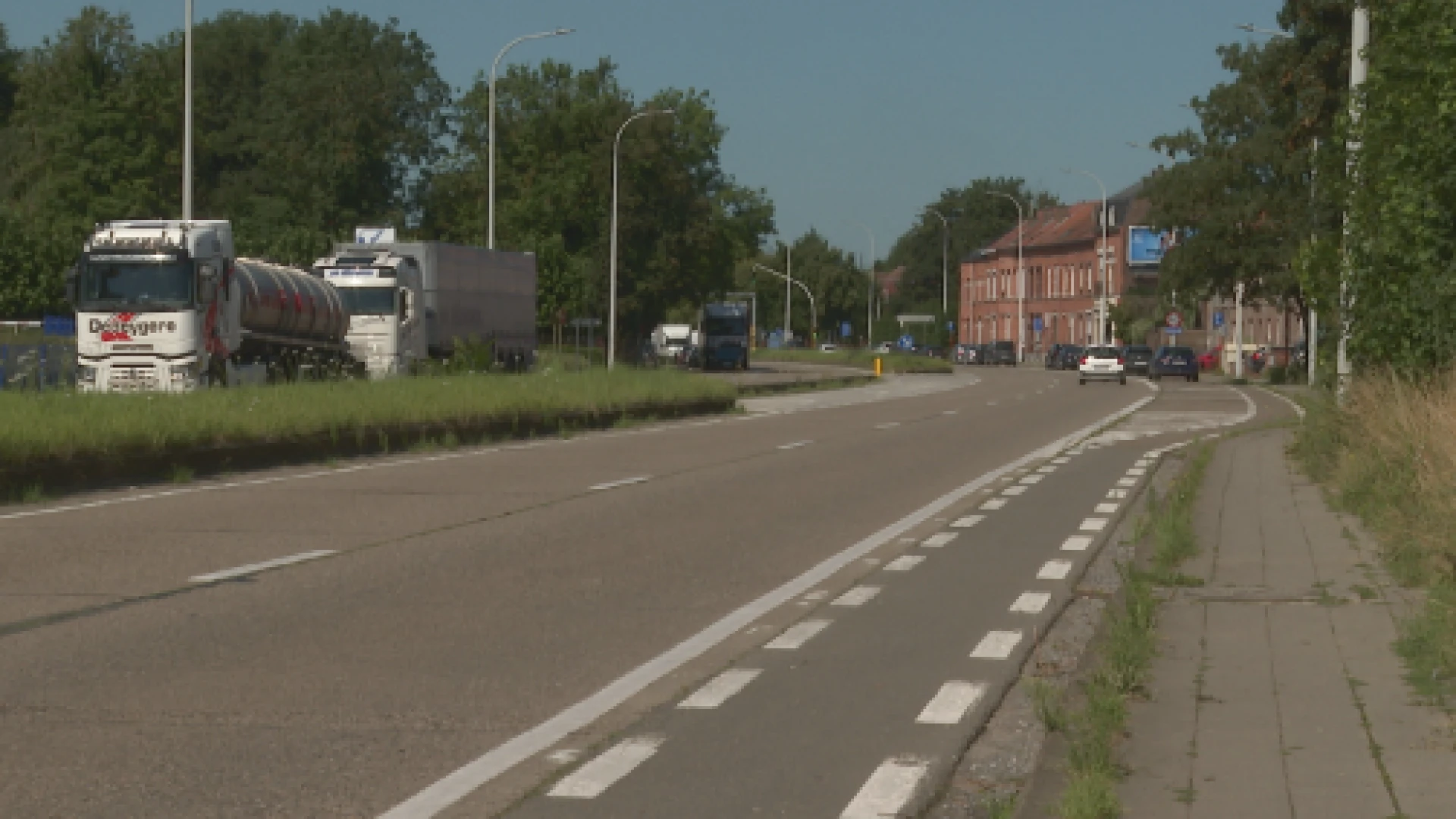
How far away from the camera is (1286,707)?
8078 millimetres

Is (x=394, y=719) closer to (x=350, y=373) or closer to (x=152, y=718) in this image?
(x=152, y=718)

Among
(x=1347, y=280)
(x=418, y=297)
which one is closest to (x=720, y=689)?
(x=1347, y=280)

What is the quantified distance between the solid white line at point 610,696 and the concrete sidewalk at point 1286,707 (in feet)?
6.39

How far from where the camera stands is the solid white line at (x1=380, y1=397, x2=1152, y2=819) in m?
6.58

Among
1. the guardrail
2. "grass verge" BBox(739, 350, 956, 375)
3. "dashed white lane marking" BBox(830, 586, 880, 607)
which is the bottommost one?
"grass verge" BBox(739, 350, 956, 375)

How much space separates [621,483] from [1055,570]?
26.3 feet

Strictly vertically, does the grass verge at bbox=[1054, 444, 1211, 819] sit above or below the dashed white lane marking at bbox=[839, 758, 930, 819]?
above

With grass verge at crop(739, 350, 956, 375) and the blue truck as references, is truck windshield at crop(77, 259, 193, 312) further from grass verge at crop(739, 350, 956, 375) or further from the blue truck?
grass verge at crop(739, 350, 956, 375)

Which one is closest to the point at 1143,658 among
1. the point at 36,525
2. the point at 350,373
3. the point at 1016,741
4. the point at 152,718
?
the point at 1016,741

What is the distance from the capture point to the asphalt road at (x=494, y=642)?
6832 mm

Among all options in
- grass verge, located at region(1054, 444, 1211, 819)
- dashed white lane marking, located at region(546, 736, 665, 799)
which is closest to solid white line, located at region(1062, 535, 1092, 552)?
grass verge, located at region(1054, 444, 1211, 819)

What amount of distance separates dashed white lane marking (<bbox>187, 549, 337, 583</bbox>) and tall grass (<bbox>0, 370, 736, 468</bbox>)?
19.0 ft

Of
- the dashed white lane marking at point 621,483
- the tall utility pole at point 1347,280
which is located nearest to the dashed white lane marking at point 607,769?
the dashed white lane marking at point 621,483

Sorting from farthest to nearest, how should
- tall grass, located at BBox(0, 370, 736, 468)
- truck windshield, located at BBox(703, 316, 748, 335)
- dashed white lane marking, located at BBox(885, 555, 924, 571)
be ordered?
truck windshield, located at BBox(703, 316, 748, 335)
tall grass, located at BBox(0, 370, 736, 468)
dashed white lane marking, located at BBox(885, 555, 924, 571)
